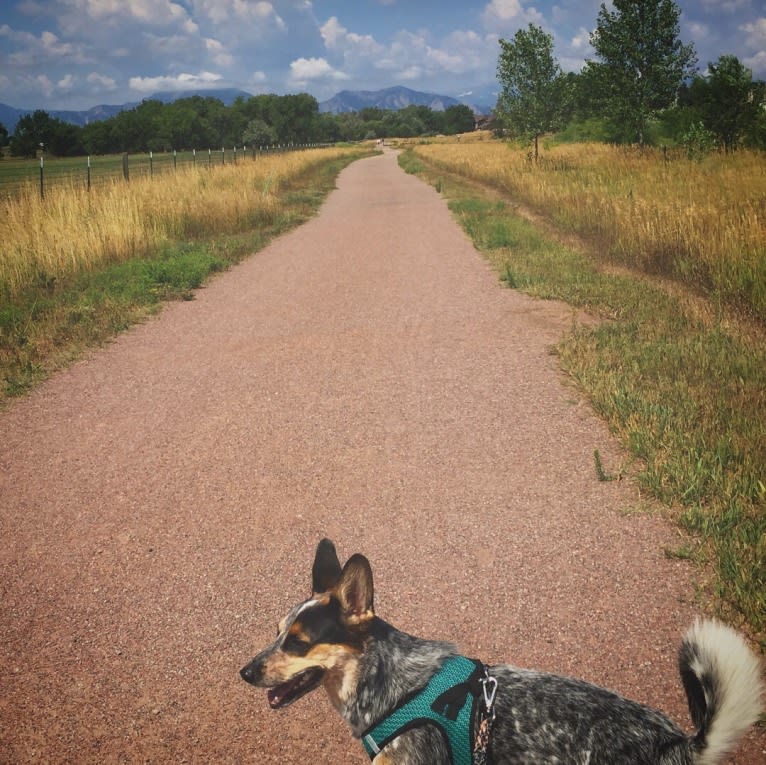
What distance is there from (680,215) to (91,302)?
9758 mm

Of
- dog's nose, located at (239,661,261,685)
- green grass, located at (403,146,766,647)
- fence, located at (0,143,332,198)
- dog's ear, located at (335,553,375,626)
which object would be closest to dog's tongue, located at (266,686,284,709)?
dog's nose, located at (239,661,261,685)

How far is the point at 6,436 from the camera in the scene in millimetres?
5051

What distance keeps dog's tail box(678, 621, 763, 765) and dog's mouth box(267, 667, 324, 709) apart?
1342mm

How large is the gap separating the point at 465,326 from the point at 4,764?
6.25 meters

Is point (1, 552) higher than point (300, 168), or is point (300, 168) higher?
point (300, 168)

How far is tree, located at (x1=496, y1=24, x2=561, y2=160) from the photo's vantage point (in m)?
25.5

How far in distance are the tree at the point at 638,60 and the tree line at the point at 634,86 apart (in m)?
0.04

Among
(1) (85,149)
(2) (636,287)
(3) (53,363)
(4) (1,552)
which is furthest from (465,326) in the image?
(1) (85,149)

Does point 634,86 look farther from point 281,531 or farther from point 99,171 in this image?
point 99,171

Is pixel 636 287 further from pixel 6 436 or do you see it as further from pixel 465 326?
pixel 6 436

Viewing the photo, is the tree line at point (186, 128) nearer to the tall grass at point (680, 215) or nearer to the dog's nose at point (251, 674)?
the tall grass at point (680, 215)

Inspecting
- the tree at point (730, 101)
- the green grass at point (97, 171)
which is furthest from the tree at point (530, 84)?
the green grass at point (97, 171)

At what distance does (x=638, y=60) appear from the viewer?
22.9 meters

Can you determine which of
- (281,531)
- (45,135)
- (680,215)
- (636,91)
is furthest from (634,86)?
(45,135)
